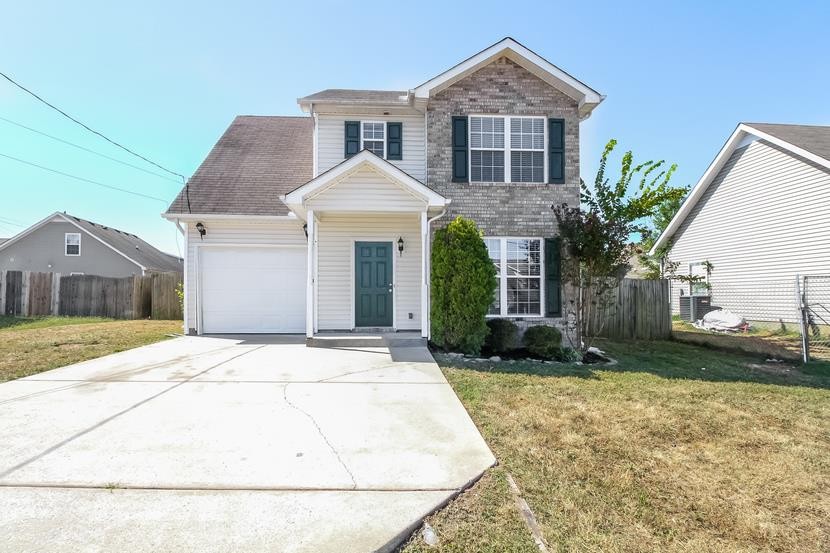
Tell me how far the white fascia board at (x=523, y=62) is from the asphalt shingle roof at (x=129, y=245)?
20647 mm

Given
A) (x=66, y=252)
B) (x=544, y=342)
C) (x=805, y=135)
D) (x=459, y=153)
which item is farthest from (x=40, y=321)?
(x=805, y=135)

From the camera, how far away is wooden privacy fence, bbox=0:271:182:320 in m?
15.6

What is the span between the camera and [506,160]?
9.52 metres

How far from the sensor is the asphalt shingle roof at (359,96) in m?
9.56

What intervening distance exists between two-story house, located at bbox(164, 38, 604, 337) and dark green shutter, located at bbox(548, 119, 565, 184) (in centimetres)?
2

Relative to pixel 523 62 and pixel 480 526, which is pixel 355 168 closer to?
Result: pixel 523 62

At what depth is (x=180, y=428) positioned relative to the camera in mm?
3861

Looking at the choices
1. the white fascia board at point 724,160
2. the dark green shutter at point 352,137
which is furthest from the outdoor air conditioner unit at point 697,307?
the dark green shutter at point 352,137

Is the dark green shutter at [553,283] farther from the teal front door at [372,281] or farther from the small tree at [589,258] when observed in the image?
the teal front door at [372,281]

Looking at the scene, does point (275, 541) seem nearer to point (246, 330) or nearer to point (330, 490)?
point (330, 490)

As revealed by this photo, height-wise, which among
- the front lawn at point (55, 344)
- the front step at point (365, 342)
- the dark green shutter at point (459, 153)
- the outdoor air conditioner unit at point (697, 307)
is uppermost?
the dark green shutter at point (459, 153)

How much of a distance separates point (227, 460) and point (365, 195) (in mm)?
6065

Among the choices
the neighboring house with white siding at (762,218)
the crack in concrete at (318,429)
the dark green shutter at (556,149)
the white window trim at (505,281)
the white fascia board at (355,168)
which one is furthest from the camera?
the neighboring house with white siding at (762,218)

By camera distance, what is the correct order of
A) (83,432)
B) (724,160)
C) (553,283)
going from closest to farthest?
(83,432) < (553,283) < (724,160)
